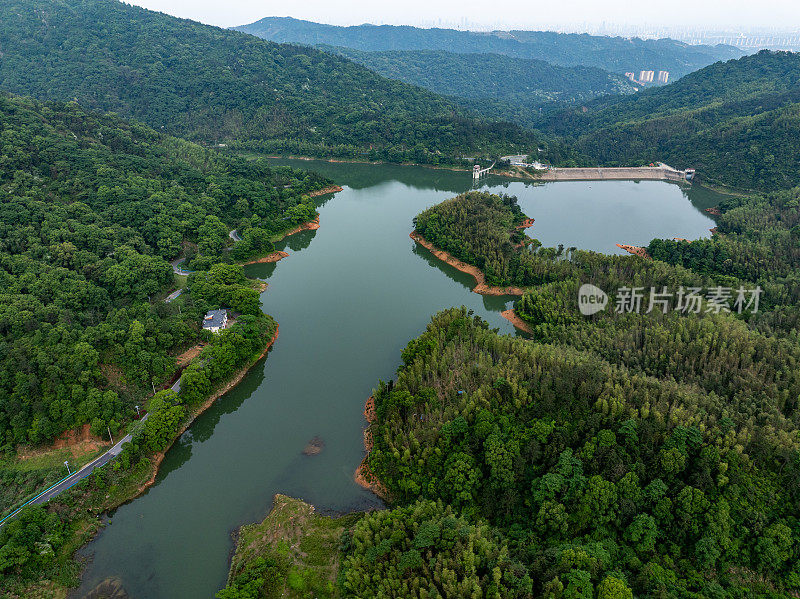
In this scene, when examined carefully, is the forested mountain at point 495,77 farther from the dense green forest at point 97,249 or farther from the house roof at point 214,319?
the house roof at point 214,319

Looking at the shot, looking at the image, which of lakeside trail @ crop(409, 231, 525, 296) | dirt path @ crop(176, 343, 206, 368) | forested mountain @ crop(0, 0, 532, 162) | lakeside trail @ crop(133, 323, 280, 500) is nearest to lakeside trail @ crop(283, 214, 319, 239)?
lakeside trail @ crop(409, 231, 525, 296)

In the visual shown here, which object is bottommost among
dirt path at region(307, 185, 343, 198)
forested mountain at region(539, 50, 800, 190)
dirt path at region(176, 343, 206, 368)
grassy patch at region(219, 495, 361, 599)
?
grassy patch at region(219, 495, 361, 599)

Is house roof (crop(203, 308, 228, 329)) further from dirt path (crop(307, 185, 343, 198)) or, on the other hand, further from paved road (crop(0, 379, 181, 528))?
dirt path (crop(307, 185, 343, 198))

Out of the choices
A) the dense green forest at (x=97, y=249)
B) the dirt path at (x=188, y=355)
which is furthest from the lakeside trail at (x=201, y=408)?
the dirt path at (x=188, y=355)

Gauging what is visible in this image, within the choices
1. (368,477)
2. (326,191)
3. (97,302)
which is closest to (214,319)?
(97,302)

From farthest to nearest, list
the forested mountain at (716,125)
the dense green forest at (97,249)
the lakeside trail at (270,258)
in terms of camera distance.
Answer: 1. the forested mountain at (716,125)
2. the lakeside trail at (270,258)
3. the dense green forest at (97,249)

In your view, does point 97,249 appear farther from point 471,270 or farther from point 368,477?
point 471,270

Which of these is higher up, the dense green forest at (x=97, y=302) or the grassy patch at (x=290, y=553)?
the dense green forest at (x=97, y=302)
